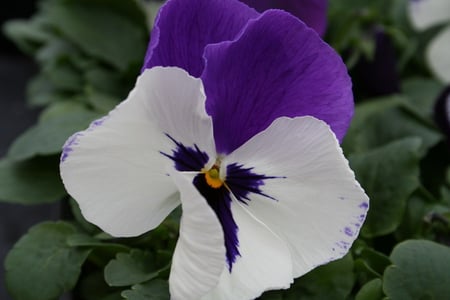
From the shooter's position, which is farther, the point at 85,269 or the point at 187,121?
the point at 85,269

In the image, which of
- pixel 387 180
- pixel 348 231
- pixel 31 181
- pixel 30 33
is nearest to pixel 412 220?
pixel 387 180

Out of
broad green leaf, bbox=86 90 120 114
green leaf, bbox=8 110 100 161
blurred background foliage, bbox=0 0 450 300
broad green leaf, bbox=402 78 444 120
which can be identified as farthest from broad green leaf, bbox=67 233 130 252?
broad green leaf, bbox=402 78 444 120

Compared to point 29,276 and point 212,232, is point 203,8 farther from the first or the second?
point 29,276

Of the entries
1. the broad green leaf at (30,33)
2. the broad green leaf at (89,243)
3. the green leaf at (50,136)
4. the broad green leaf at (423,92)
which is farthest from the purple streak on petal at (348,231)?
the broad green leaf at (30,33)

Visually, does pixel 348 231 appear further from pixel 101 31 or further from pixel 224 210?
pixel 101 31

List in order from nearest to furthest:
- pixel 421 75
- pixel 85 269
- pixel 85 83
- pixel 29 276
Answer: pixel 29 276 → pixel 85 269 → pixel 85 83 → pixel 421 75

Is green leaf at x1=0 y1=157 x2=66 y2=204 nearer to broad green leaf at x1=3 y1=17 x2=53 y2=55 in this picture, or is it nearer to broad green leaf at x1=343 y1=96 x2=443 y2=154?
broad green leaf at x1=343 y1=96 x2=443 y2=154

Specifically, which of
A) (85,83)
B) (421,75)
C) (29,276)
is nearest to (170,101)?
(29,276)
